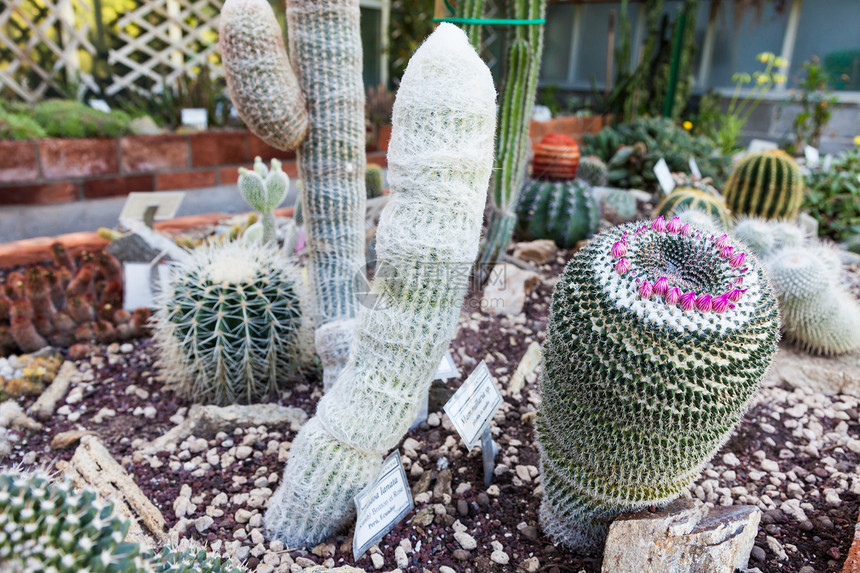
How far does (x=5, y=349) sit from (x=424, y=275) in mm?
2240

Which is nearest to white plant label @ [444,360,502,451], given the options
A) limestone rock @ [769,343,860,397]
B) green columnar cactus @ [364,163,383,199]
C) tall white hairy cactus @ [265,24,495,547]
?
tall white hairy cactus @ [265,24,495,547]

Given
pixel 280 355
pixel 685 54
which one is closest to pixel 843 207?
pixel 685 54

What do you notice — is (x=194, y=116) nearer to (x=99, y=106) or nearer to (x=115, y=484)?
(x=99, y=106)

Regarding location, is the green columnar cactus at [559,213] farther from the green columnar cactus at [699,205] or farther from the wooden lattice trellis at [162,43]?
the wooden lattice trellis at [162,43]

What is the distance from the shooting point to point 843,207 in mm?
4926

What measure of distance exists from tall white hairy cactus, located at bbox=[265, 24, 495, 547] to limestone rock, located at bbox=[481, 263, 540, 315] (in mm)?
1405

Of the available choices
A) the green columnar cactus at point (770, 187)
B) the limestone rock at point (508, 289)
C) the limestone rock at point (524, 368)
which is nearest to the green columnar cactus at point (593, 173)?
the green columnar cactus at point (770, 187)

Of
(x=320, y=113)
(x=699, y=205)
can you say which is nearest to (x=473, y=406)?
(x=320, y=113)

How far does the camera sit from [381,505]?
4.80ft

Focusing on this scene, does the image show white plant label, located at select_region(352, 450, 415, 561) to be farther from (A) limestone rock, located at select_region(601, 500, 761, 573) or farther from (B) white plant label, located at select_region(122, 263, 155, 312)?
(B) white plant label, located at select_region(122, 263, 155, 312)

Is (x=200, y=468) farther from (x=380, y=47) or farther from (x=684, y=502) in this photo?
(x=380, y=47)

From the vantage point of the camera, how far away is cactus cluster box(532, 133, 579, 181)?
13.0 feet

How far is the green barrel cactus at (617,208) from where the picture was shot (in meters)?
4.34

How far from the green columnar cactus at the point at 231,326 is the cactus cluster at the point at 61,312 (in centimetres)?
52
